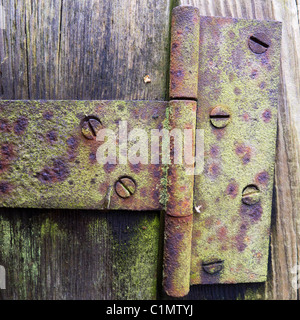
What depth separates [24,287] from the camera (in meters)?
0.61

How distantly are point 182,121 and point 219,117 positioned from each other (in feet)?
0.33

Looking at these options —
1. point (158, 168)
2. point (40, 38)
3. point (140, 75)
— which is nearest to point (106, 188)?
point (158, 168)

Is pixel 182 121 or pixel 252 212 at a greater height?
pixel 182 121

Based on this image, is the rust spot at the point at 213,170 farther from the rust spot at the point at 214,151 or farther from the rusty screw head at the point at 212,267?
the rusty screw head at the point at 212,267

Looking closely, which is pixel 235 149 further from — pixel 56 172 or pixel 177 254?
pixel 56 172

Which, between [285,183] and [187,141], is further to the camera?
[285,183]

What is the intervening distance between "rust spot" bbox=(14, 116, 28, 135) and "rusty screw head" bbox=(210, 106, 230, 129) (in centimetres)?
39

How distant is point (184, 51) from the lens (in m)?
0.49

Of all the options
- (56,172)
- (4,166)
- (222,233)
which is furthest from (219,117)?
(4,166)

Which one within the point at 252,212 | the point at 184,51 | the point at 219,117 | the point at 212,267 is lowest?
the point at 212,267

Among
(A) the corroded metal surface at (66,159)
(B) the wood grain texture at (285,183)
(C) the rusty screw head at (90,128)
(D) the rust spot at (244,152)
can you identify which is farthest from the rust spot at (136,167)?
(B) the wood grain texture at (285,183)

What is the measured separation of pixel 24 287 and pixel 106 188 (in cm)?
33

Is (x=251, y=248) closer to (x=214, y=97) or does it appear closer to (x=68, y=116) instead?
(x=214, y=97)

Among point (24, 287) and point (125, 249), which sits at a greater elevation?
point (125, 249)
